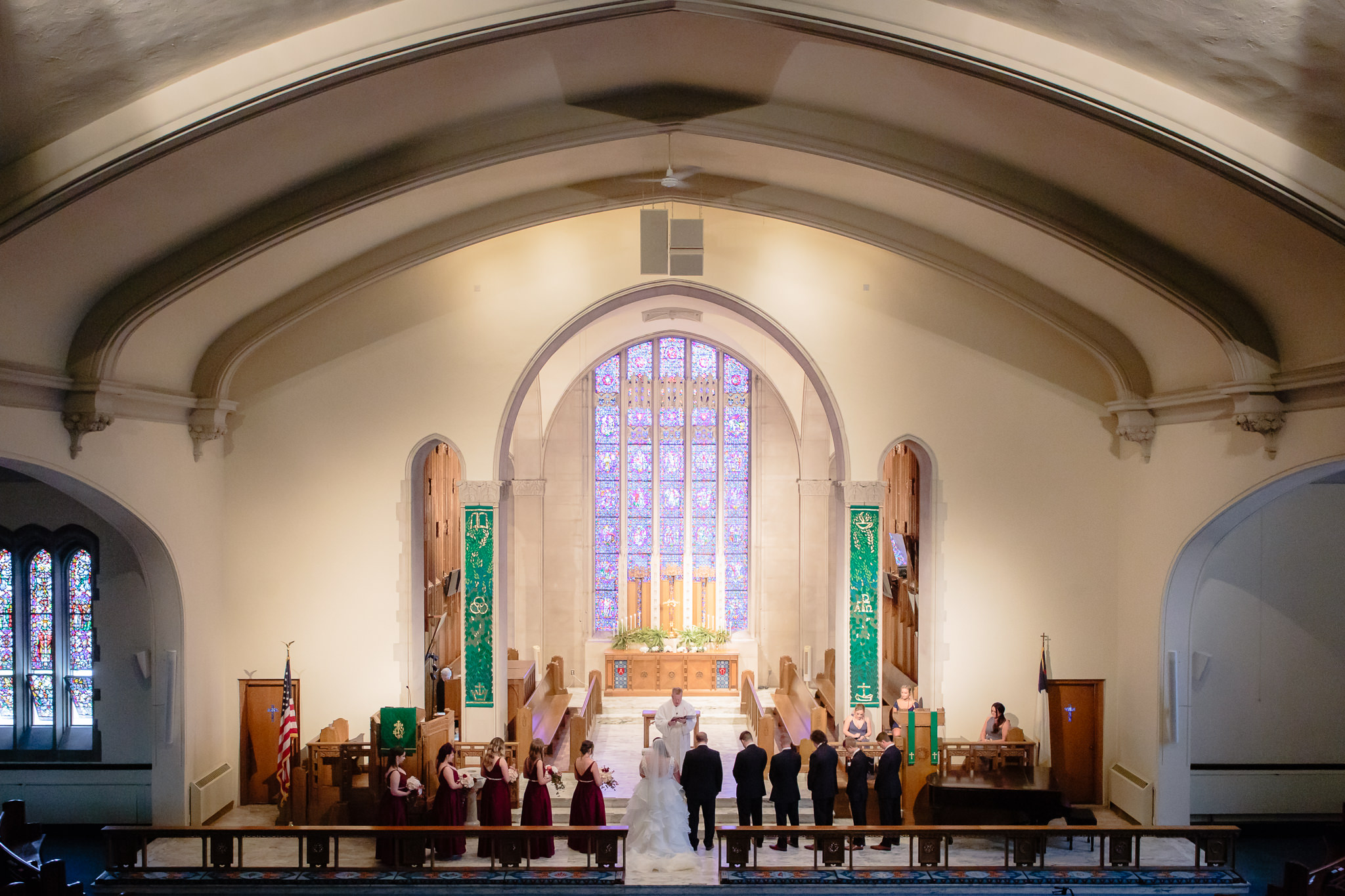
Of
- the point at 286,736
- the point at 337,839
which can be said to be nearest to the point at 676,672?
the point at 286,736

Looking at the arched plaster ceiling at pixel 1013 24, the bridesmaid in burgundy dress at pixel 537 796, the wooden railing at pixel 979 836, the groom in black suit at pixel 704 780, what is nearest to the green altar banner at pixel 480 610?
the bridesmaid in burgundy dress at pixel 537 796

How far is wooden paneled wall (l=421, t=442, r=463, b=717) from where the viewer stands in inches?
495

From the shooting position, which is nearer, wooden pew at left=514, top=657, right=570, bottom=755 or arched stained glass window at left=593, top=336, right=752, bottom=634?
wooden pew at left=514, top=657, right=570, bottom=755

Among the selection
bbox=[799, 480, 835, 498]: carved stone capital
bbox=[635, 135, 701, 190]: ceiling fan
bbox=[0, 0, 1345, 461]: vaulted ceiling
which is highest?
bbox=[635, 135, 701, 190]: ceiling fan

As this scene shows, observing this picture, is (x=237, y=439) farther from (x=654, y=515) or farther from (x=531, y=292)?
(x=654, y=515)

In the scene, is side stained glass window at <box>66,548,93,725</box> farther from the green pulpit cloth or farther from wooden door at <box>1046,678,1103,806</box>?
wooden door at <box>1046,678,1103,806</box>

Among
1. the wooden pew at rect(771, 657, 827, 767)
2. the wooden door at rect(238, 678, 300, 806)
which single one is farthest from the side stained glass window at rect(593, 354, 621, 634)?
the wooden door at rect(238, 678, 300, 806)

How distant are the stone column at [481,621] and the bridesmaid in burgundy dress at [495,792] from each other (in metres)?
2.25

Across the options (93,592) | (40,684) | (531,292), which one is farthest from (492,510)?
(40,684)

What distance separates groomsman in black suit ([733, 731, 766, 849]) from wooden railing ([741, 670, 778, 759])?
2.76 feet

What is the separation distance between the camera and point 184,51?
19.4ft

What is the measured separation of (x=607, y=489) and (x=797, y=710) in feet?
19.7

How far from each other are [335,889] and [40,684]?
5.28 metres

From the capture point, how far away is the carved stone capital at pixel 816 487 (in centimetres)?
1733
